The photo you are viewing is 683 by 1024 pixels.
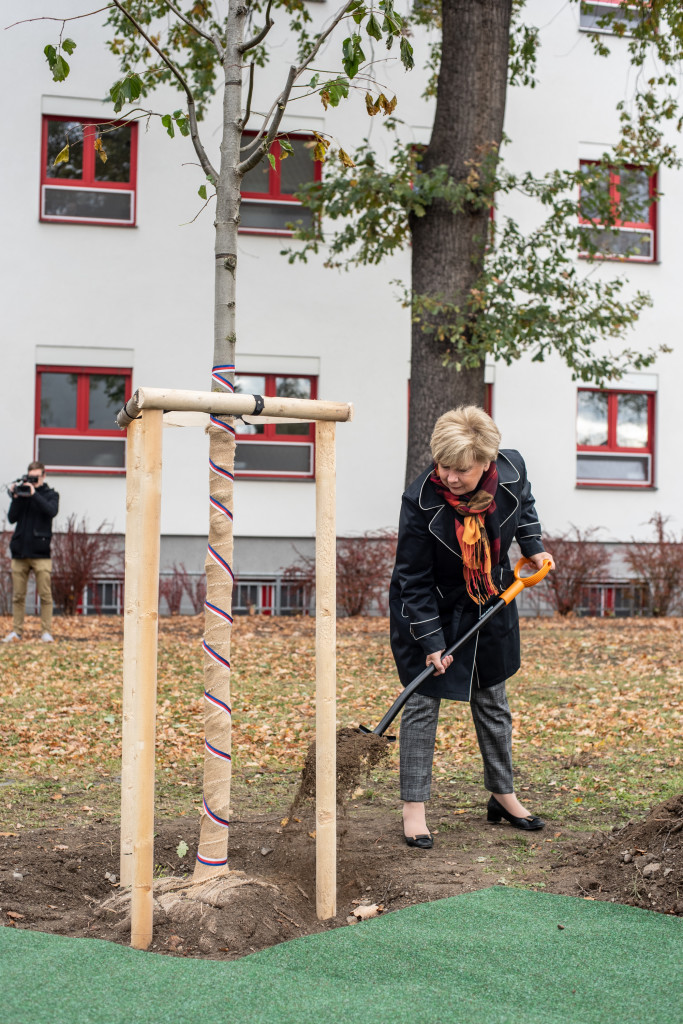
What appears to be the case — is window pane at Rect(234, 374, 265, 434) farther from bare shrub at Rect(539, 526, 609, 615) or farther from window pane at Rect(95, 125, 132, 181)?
bare shrub at Rect(539, 526, 609, 615)

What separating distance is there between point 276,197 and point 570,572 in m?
7.29

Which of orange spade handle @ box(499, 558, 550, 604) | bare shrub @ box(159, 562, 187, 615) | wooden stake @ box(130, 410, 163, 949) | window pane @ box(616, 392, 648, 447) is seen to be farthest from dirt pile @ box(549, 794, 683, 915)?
window pane @ box(616, 392, 648, 447)

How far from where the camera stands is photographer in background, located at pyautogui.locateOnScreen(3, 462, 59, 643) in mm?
11570

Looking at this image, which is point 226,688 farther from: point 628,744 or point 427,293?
point 427,293

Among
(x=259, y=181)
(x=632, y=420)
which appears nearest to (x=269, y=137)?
(x=259, y=181)

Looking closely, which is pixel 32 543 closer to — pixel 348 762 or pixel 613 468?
pixel 348 762

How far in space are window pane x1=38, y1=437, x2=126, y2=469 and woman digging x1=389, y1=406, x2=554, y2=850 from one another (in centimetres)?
1125

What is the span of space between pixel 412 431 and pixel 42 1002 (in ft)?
27.5

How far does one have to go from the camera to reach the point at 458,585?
4.35m

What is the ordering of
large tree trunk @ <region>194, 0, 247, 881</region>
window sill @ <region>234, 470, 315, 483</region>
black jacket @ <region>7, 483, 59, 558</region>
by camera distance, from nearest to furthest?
large tree trunk @ <region>194, 0, 247, 881</region> → black jacket @ <region>7, 483, 59, 558</region> → window sill @ <region>234, 470, 315, 483</region>

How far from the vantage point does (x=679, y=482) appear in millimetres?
16875

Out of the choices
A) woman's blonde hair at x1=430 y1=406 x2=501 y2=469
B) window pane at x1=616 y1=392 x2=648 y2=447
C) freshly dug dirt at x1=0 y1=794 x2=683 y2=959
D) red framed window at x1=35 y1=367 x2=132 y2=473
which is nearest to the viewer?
freshly dug dirt at x1=0 y1=794 x2=683 y2=959

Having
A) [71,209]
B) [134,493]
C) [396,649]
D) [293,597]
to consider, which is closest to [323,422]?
[134,493]

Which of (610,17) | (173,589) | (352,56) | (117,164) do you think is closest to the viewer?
(352,56)
